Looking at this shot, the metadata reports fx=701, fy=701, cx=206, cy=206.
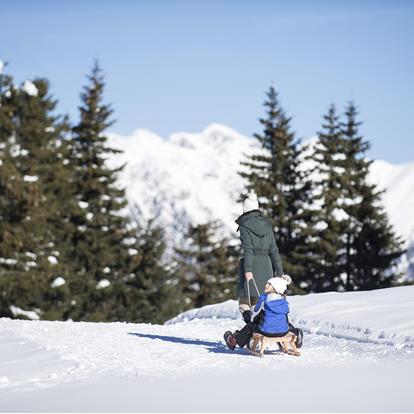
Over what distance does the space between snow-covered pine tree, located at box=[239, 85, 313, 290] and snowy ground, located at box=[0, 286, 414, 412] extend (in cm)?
2305

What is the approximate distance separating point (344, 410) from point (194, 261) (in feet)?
144

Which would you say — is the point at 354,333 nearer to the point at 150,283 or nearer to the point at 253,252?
the point at 253,252

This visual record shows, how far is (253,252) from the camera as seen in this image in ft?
35.3

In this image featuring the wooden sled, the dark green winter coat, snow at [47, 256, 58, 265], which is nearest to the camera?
the wooden sled

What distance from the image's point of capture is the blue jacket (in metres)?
9.88

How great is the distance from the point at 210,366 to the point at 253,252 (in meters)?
2.37

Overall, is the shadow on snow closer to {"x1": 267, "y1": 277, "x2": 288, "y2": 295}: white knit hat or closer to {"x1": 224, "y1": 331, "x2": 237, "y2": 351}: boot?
{"x1": 224, "y1": 331, "x2": 237, "y2": 351}: boot

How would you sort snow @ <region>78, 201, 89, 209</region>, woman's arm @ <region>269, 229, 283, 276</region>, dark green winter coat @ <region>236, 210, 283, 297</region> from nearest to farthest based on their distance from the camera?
1. dark green winter coat @ <region>236, 210, 283, 297</region>
2. woman's arm @ <region>269, 229, 283, 276</region>
3. snow @ <region>78, 201, 89, 209</region>

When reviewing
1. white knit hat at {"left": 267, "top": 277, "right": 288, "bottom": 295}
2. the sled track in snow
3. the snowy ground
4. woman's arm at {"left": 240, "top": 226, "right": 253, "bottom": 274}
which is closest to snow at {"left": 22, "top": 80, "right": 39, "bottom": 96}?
the snowy ground

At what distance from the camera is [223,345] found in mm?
11891

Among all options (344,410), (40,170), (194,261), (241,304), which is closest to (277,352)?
(241,304)

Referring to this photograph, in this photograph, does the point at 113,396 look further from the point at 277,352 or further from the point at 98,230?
the point at 98,230

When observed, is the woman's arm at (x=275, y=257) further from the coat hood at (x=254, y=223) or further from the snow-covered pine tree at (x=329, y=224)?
the snow-covered pine tree at (x=329, y=224)

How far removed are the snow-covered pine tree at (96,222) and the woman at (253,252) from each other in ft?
92.1
